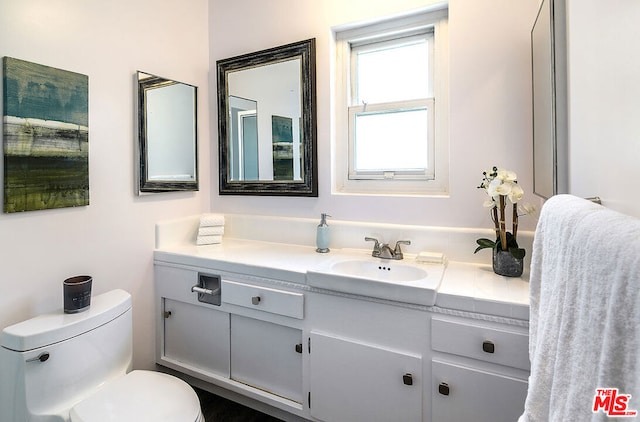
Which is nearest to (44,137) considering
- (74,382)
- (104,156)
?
(104,156)

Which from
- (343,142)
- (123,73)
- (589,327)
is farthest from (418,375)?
(123,73)

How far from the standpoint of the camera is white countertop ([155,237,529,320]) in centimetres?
114

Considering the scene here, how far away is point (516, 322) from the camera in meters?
1.10

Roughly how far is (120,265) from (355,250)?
1.27 meters

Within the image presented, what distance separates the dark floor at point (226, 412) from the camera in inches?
66.4

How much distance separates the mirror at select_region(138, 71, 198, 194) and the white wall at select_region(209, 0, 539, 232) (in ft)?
2.49

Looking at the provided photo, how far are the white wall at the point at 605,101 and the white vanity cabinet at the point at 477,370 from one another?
0.54 m

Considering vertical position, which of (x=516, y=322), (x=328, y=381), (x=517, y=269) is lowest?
(x=328, y=381)

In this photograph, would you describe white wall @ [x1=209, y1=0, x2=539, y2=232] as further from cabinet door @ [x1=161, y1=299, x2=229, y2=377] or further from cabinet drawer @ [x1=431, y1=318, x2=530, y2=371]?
cabinet door @ [x1=161, y1=299, x2=229, y2=377]

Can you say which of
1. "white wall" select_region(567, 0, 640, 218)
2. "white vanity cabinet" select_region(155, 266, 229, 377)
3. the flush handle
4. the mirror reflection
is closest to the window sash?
the mirror reflection

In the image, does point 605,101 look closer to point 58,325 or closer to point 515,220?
point 515,220

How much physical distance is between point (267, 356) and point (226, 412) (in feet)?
1.47

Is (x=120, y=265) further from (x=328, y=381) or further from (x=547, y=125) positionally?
(x=547, y=125)

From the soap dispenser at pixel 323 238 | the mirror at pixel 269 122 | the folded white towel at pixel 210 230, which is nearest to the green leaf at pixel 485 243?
the soap dispenser at pixel 323 238
